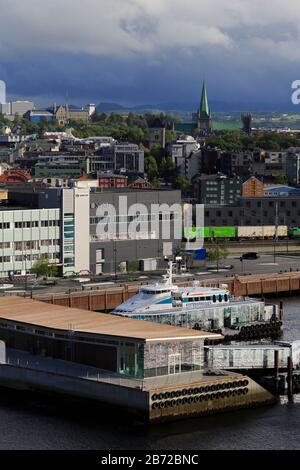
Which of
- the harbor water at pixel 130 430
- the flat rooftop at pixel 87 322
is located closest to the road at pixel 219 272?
the flat rooftop at pixel 87 322

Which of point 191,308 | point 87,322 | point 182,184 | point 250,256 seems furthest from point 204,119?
point 87,322

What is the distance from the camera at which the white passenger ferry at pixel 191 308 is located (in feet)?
109

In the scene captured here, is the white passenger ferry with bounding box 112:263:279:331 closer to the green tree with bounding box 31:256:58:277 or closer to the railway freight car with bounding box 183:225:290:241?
the green tree with bounding box 31:256:58:277

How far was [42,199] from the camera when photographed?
144ft

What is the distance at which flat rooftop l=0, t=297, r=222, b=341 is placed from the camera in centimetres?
2630

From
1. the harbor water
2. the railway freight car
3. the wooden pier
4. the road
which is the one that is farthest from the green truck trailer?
the harbor water

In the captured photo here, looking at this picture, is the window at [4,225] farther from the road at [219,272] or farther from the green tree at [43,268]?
the road at [219,272]

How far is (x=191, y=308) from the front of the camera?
34.0 m

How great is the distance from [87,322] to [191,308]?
6432mm

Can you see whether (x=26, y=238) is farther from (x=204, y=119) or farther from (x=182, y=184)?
(x=204, y=119)

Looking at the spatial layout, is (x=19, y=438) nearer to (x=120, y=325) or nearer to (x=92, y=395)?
(x=92, y=395)

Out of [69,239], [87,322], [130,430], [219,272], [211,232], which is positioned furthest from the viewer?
[211,232]

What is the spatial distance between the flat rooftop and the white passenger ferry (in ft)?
10.4

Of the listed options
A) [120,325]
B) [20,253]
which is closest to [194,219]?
[20,253]
